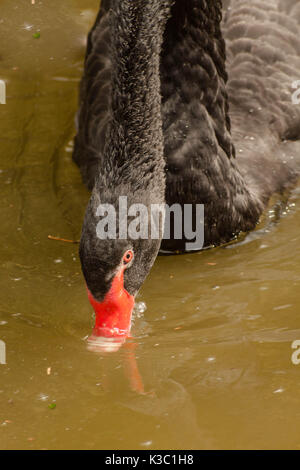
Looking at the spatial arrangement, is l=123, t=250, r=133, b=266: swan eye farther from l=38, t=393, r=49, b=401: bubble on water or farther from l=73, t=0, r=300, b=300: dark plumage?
l=38, t=393, r=49, b=401: bubble on water

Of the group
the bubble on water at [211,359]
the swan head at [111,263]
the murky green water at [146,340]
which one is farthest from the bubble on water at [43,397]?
the bubble on water at [211,359]

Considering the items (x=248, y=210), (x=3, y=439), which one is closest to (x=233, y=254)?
(x=248, y=210)

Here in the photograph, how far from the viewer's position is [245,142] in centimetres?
417

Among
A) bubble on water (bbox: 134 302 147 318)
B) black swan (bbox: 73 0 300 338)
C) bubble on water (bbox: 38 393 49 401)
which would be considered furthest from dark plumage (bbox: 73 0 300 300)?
bubble on water (bbox: 38 393 49 401)

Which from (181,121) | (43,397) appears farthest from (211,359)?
(181,121)

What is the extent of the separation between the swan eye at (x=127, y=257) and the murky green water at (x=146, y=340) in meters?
0.27

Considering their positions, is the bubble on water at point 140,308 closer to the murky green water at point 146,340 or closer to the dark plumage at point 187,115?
the murky green water at point 146,340

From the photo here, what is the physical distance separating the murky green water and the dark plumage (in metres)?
0.19

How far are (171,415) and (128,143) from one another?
1.00 m

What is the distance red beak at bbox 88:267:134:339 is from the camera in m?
2.98

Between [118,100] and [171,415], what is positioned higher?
[118,100]

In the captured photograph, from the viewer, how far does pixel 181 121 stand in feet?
12.0

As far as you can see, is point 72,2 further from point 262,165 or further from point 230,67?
point 262,165

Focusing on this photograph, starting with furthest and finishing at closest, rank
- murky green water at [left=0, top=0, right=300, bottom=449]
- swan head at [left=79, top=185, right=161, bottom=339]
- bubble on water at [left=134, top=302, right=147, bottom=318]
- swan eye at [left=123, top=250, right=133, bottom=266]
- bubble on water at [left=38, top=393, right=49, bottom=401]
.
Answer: bubble on water at [left=134, top=302, right=147, bottom=318], swan eye at [left=123, top=250, right=133, bottom=266], swan head at [left=79, top=185, right=161, bottom=339], bubble on water at [left=38, top=393, right=49, bottom=401], murky green water at [left=0, top=0, right=300, bottom=449]
